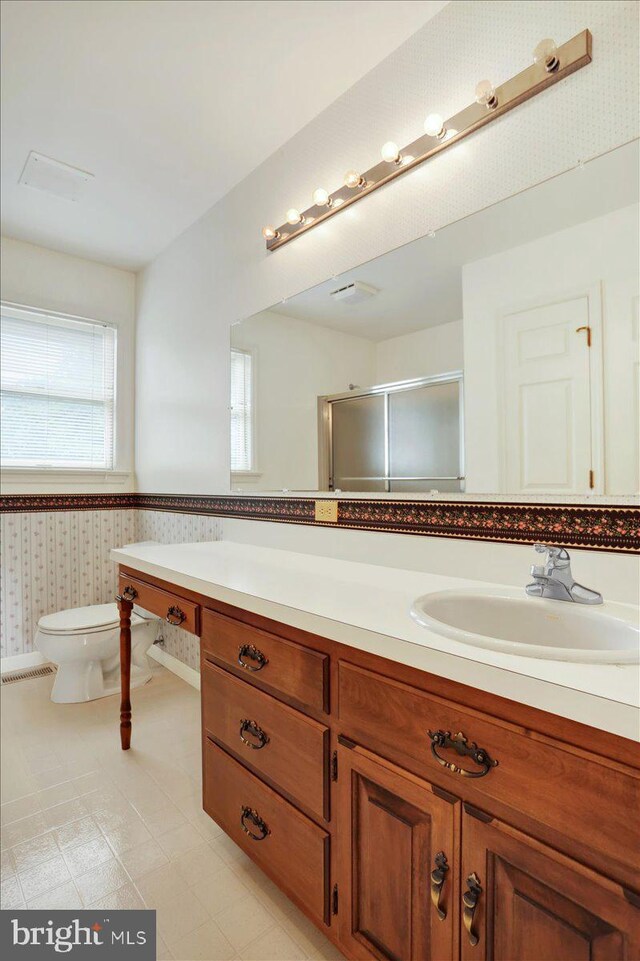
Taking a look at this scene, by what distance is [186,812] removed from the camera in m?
1.65

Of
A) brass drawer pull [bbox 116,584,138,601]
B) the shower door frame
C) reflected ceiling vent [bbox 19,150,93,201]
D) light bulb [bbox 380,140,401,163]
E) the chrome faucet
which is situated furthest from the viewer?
reflected ceiling vent [bbox 19,150,93,201]

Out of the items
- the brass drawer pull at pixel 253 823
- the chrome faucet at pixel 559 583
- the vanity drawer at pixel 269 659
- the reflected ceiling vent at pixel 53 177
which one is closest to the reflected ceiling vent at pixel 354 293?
the chrome faucet at pixel 559 583

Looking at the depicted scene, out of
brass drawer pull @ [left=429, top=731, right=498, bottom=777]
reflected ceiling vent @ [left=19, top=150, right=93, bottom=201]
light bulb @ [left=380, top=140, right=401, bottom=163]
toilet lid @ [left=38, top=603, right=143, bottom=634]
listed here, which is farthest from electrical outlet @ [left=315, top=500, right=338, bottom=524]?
reflected ceiling vent @ [left=19, top=150, right=93, bottom=201]

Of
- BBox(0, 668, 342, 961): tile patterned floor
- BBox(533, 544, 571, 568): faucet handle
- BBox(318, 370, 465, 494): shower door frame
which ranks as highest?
BBox(318, 370, 465, 494): shower door frame

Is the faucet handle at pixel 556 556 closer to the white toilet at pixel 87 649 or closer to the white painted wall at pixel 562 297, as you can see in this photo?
the white painted wall at pixel 562 297

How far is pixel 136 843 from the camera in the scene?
1.50m

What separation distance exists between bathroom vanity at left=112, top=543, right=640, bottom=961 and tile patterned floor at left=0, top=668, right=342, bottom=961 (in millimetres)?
153

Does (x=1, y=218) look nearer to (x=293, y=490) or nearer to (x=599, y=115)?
(x=293, y=490)

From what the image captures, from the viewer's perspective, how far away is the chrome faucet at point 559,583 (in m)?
1.01

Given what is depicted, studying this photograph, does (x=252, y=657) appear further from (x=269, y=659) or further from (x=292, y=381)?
(x=292, y=381)

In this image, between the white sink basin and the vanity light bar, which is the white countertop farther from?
the vanity light bar

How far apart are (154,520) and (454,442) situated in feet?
7.26

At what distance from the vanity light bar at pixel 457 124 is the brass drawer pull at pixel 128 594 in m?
1.55

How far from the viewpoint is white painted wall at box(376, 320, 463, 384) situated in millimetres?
1388
